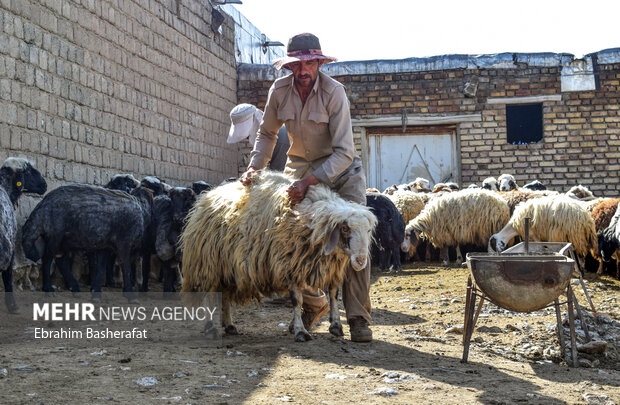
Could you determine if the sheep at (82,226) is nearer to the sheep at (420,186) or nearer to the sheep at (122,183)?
the sheep at (122,183)

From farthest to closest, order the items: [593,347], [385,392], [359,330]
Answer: [359,330] < [593,347] < [385,392]

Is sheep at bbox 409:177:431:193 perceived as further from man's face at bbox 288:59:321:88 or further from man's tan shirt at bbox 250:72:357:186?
man's face at bbox 288:59:321:88

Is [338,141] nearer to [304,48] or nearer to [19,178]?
[304,48]

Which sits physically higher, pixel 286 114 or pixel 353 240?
pixel 286 114

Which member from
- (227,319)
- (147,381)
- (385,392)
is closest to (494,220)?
(227,319)

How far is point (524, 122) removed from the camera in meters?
16.7

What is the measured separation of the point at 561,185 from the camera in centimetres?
1520

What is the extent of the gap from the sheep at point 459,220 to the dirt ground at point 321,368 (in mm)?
5442

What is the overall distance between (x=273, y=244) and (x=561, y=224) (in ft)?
19.9

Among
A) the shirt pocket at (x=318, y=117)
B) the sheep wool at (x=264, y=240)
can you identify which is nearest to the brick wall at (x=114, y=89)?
the sheep wool at (x=264, y=240)

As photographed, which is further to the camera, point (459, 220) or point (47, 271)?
point (459, 220)

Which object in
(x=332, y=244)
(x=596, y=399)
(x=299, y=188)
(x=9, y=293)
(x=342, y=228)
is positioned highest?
(x=299, y=188)

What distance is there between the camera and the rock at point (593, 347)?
497 cm

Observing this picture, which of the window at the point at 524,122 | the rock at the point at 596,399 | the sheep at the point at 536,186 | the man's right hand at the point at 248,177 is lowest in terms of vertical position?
the rock at the point at 596,399
